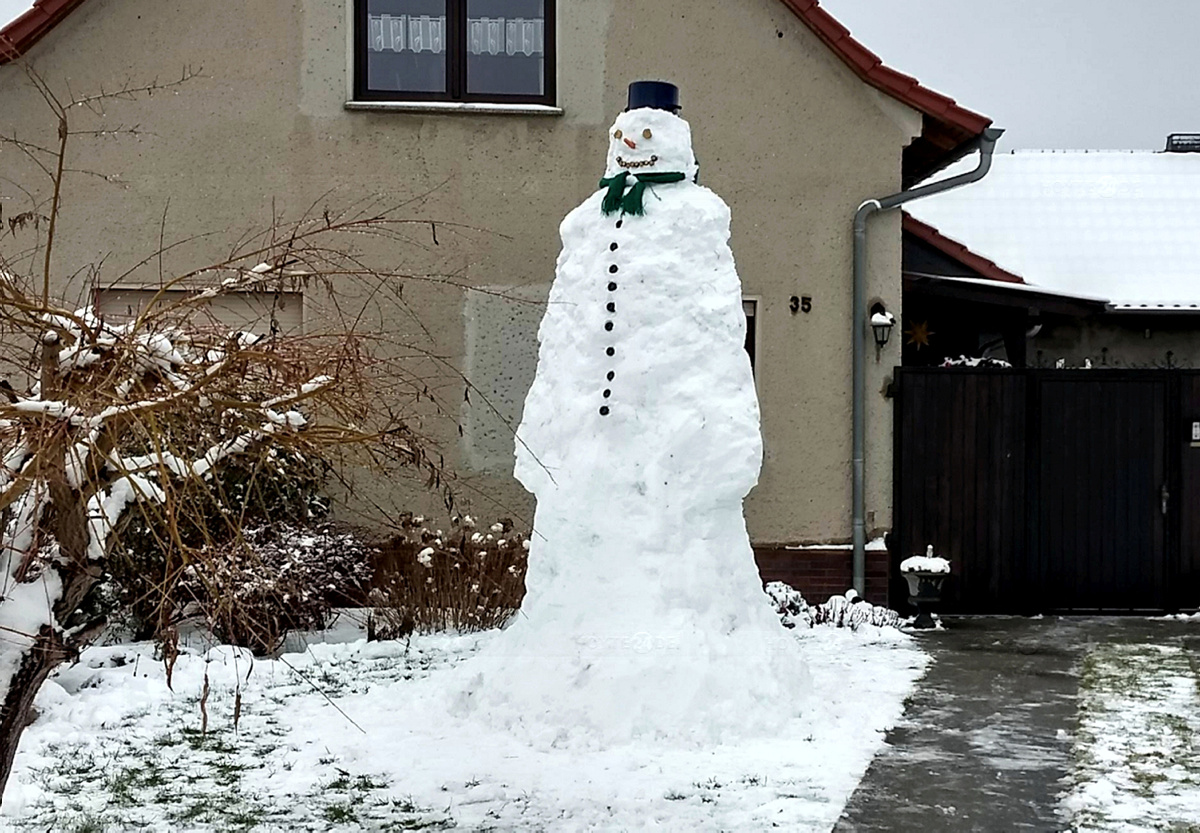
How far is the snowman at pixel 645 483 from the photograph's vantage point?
19.7ft

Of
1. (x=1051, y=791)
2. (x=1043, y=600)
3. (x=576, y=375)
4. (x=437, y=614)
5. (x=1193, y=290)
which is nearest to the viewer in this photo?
(x=1051, y=791)

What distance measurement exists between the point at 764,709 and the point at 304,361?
11.1ft

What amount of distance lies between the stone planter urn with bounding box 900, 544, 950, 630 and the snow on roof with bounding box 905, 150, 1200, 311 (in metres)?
4.85

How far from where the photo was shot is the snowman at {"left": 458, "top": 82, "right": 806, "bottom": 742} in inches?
236

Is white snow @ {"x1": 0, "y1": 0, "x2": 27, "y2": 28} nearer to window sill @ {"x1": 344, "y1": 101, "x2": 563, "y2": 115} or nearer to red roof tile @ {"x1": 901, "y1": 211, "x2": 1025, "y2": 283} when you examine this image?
window sill @ {"x1": 344, "y1": 101, "x2": 563, "y2": 115}

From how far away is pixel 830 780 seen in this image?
213 inches

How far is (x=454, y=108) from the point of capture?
31.8ft

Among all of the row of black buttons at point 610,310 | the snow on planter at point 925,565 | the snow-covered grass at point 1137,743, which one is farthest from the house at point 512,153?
the row of black buttons at point 610,310

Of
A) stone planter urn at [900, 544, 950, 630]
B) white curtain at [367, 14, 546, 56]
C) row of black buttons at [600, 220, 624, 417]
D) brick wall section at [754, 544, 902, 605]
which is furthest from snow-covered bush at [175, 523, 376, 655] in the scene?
stone planter urn at [900, 544, 950, 630]

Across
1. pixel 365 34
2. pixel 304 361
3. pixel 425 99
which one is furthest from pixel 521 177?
pixel 304 361

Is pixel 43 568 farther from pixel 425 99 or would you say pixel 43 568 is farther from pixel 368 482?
pixel 425 99

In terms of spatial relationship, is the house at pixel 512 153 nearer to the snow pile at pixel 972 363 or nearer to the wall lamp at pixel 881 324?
the wall lamp at pixel 881 324

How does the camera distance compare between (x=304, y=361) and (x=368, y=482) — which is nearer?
(x=304, y=361)

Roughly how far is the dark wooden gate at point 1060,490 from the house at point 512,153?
56 cm
